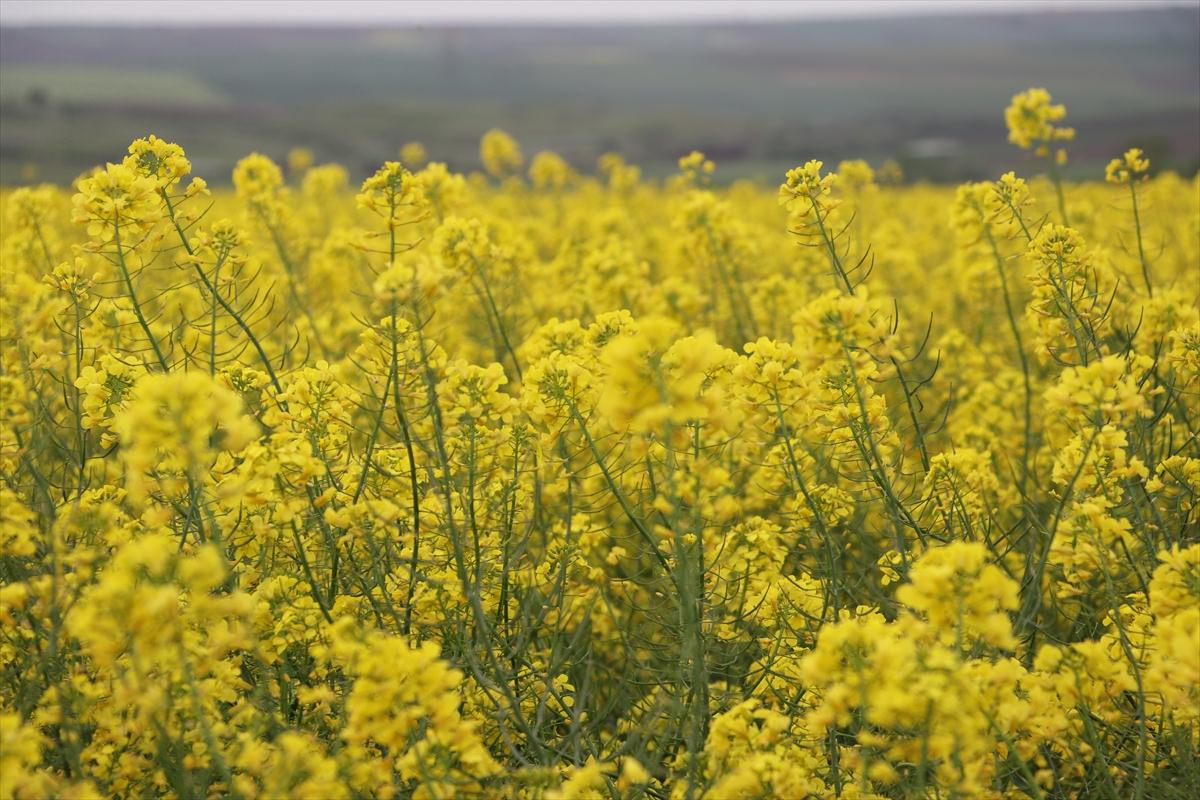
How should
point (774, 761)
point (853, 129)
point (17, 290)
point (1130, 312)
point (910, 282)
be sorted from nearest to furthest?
point (774, 761) < point (17, 290) < point (1130, 312) < point (910, 282) < point (853, 129)

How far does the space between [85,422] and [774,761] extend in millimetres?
2105

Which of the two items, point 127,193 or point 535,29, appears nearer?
point 127,193

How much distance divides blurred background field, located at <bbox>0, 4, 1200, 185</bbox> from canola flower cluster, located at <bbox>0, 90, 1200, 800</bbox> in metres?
12.0

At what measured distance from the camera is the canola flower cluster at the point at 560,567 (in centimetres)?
193

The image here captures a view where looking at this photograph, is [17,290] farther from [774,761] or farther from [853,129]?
[853,129]

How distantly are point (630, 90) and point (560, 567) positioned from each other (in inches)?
3322

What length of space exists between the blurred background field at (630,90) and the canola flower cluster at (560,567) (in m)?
12.0

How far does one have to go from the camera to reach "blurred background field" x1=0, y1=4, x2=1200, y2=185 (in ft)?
→ 109

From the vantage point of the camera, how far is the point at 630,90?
83.1 metres

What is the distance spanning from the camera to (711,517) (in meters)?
2.80

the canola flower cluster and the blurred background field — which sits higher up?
the blurred background field

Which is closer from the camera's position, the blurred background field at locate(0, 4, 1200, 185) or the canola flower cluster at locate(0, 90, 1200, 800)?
the canola flower cluster at locate(0, 90, 1200, 800)

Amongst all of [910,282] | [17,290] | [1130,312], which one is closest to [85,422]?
[17,290]

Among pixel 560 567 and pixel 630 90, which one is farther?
pixel 630 90
